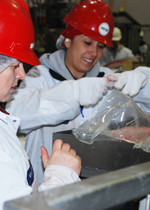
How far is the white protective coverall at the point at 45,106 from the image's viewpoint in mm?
1376

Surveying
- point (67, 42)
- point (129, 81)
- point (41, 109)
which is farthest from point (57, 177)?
point (67, 42)

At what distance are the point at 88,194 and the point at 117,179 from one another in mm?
69

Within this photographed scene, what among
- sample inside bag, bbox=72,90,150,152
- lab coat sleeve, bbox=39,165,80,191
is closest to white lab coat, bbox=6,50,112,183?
sample inside bag, bbox=72,90,150,152

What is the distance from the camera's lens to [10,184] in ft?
2.37

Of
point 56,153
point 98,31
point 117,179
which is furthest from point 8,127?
point 98,31

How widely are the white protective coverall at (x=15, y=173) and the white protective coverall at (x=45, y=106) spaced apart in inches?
15.6

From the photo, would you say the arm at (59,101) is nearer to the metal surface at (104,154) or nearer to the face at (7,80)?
the metal surface at (104,154)

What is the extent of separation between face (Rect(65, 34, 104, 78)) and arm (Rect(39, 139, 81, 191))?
0.93m

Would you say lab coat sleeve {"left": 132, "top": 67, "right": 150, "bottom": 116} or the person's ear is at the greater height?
the person's ear

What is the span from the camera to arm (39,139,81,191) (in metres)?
0.79

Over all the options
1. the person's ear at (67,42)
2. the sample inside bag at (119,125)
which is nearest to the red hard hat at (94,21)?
the person's ear at (67,42)

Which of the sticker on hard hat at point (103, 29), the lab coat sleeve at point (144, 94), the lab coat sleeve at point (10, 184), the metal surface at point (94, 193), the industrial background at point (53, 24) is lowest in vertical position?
the industrial background at point (53, 24)

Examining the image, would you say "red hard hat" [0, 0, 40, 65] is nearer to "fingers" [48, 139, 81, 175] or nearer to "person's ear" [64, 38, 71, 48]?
"fingers" [48, 139, 81, 175]

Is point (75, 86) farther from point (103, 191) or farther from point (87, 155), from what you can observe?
point (103, 191)
